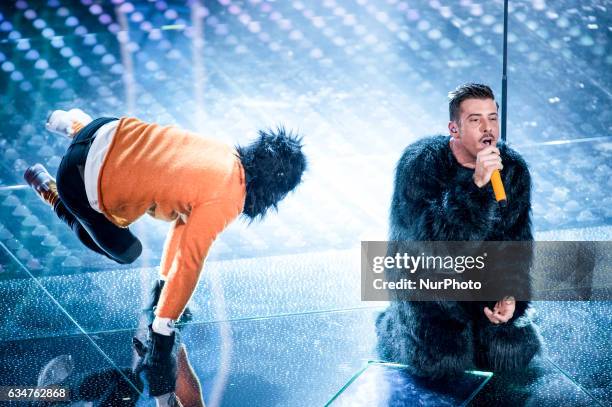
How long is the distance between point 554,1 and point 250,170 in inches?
122

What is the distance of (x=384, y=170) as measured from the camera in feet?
11.2

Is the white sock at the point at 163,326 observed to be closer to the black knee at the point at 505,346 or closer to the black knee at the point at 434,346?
the black knee at the point at 434,346

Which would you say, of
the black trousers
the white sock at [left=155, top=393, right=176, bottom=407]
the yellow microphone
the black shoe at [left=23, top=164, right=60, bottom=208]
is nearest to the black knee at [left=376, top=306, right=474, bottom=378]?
the yellow microphone

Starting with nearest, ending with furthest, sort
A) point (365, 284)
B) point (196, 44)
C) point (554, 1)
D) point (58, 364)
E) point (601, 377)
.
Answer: point (601, 377), point (58, 364), point (365, 284), point (196, 44), point (554, 1)

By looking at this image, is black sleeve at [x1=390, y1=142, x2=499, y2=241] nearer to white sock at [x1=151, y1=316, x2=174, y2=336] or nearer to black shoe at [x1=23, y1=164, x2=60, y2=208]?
white sock at [x1=151, y1=316, x2=174, y2=336]

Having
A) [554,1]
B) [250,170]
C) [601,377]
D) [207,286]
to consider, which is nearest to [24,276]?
[207,286]

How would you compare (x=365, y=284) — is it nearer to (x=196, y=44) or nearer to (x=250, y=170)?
(x=250, y=170)

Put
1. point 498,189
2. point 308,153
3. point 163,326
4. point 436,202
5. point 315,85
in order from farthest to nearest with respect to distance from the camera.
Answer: point 315,85, point 308,153, point 163,326, point 436,202, point 498,189

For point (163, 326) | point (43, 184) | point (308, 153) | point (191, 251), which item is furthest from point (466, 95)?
point (308, 153)

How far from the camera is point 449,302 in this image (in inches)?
79.4

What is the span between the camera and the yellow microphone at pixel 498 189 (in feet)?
6.09

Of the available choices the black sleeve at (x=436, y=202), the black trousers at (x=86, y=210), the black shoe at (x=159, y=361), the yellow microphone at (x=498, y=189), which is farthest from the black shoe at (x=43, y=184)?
the yellow microphone at (x=498, y=189)

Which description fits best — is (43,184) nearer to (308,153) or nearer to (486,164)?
(308,153)

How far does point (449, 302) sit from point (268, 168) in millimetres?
600
